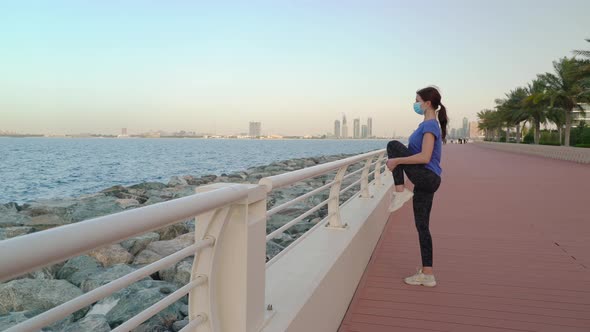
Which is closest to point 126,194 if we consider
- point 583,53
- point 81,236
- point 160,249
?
point 160,249

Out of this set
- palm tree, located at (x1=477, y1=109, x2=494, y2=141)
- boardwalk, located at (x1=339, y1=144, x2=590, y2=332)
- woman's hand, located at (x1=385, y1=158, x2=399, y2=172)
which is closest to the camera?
boardwalk, located at (x1=339, y1=144, x2=590, y2=332)

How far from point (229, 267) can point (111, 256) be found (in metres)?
5.01

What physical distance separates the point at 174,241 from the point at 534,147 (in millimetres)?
36057

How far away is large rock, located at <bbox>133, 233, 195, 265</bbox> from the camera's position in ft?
21.4

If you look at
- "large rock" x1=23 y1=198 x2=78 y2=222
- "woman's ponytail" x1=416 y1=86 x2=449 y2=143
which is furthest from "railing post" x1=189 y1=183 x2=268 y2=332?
"large rock" x1=23 y1=198 x2=78 y2=222

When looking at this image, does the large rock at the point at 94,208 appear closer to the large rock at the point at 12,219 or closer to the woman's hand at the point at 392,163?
the large rock at the point at 12,219

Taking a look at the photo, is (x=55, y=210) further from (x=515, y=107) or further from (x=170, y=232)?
(x=515, y=107)

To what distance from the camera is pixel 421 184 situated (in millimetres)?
4207

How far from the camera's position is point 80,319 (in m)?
4.41

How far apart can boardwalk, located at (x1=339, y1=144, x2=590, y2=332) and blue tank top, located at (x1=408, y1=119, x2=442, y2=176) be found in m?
1.13

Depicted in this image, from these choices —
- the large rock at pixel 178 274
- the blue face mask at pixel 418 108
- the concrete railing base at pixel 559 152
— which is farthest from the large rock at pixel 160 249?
the concrete railing base at pixel 559 152

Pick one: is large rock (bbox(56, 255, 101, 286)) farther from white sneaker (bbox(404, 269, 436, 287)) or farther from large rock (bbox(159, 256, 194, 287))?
white sneaker (bbox(404, 269, 436, 287))

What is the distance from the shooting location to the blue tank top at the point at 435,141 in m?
4.04

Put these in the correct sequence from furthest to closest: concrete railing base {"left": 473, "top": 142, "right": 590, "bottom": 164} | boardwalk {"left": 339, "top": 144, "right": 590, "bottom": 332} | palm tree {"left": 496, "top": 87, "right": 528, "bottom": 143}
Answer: palm tree {"left": 496, "top": 87, "right": 528, "bottom": 143} < concrete railing base {"left": 473, "top": 142, "right": 590, "bottom": 164} < boardwalk {"left": 339, "top": 144, "right": 590, "bottom": 332}
